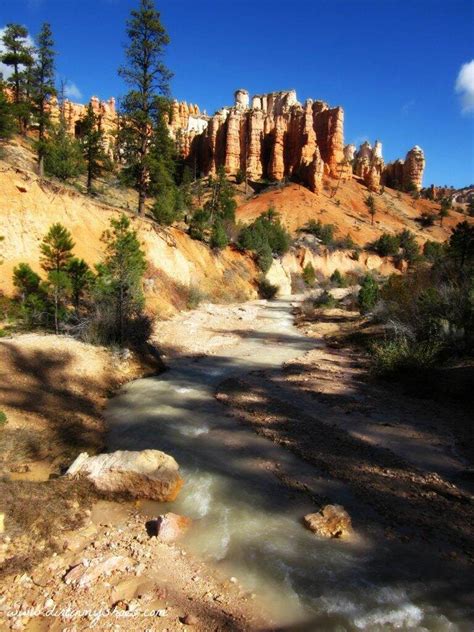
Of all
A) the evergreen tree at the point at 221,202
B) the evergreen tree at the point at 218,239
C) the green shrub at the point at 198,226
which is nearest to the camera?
the green shrub at the point at 198,226

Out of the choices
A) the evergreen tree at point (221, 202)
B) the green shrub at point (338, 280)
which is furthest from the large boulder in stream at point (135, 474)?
the green shrub at point (338, 280)

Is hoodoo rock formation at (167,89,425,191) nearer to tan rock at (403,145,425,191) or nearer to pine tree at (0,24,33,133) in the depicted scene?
tan rock at (403,145,425,191)

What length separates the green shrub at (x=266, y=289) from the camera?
116ft

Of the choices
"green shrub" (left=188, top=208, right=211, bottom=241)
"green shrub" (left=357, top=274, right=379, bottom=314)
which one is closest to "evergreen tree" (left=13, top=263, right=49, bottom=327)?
"green shrub" (left=357, top=274, right=379, bottom=314)

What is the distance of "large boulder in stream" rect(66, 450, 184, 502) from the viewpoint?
5516 millimetres

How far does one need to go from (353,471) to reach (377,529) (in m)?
1.37

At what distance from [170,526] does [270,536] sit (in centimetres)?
125

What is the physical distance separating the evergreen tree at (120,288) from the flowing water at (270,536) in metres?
3.44

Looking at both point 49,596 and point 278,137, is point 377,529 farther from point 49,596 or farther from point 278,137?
point 278,137

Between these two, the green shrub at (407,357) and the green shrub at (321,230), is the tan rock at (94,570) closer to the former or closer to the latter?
the green shrub at (407,357)

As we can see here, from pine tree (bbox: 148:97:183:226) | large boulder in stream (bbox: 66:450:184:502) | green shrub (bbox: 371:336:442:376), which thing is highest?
pine tree (bbox: 148:97:183:226)

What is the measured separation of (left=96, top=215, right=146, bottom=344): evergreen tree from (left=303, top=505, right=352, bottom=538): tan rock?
28.4 feet

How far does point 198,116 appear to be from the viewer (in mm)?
100125

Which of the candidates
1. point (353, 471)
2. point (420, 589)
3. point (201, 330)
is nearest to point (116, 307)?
point (201, 330)
